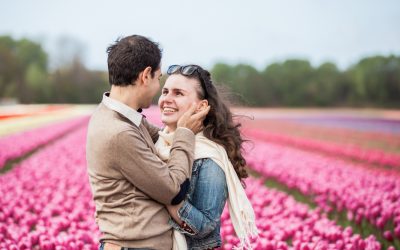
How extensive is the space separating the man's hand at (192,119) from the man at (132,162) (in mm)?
40

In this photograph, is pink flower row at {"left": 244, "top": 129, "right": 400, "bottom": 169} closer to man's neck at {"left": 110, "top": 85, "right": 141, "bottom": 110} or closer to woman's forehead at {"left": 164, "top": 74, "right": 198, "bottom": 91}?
woman's forehead at {"left": 164, "top": 74, "right": 198, "bottom": 91}

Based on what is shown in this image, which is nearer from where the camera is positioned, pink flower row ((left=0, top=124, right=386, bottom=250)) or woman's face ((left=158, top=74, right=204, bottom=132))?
woman's face ((left=158, top=74, right=204, bottom=132))

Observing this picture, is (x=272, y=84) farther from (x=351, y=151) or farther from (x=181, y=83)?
(x=181, y=83)

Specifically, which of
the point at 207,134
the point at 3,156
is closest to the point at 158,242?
the point at 207,134

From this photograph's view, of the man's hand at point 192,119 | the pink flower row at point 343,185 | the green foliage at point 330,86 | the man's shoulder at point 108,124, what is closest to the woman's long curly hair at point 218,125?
the man's hand at point 192,119

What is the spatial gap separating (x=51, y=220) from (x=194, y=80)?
2.30m

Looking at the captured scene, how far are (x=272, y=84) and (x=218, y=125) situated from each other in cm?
6941

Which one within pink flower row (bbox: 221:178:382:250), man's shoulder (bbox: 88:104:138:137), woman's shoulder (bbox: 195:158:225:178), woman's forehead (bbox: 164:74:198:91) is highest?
woman's forehead (bbox: 164:74:198:91)

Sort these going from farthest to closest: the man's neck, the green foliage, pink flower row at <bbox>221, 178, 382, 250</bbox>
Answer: the green foliage → pink flower row at <bbox>221, 178, 382, 250</bbox> → the man's neck

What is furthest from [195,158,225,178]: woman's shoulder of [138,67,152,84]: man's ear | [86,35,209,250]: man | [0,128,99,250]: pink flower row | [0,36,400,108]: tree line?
[0,36,400,108]: tree line

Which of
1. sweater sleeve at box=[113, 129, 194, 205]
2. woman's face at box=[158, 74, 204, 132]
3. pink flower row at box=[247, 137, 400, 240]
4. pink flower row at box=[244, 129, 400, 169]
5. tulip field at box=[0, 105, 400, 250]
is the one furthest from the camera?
pink flower row at box=[244, 129, 400, 169]

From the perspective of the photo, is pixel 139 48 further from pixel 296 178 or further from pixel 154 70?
pixel 296 178

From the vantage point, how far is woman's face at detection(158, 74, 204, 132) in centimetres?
265

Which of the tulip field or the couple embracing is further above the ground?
the couple embracing
